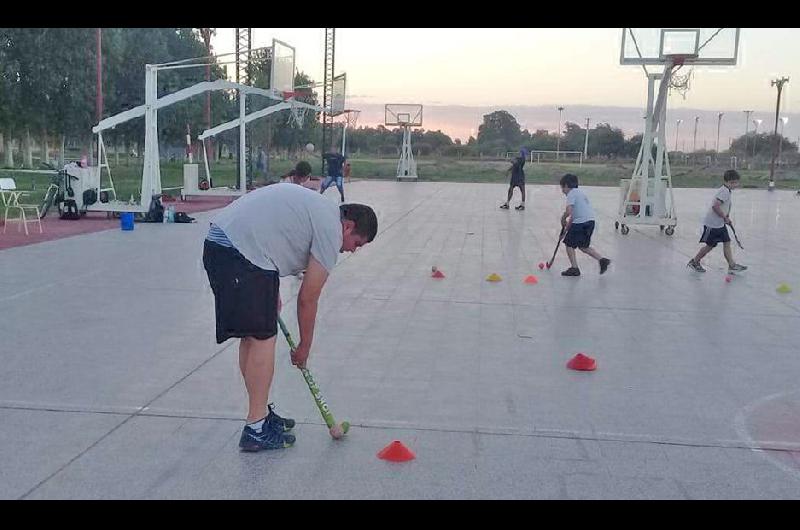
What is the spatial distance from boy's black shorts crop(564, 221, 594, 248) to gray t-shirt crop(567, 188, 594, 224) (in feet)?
0.20

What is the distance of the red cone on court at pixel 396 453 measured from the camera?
423 cm

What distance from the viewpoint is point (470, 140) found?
325 ft

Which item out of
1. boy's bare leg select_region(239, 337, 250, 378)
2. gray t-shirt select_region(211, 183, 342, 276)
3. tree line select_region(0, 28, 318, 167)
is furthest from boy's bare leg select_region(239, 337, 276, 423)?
tree line select_region(0, 28, 318, 167)

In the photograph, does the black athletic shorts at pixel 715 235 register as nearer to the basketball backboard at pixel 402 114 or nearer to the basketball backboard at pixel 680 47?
the basketball backboard at pixel 680 47

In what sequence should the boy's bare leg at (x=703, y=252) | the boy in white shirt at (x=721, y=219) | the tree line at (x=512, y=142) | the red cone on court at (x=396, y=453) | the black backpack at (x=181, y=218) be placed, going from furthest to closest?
the tree line at (x=512, y=142), the black backpack at (x=181, y=218), the boy's bare leg at (x=703, y=252), the boy in white shirt at (x=721, y=219), the red cone on court at (x=396, y=453)

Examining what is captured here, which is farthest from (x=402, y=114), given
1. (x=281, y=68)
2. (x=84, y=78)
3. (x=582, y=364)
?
(x=582, y=364)

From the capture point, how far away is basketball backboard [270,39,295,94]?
23688 millimetres

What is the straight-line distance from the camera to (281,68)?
24.9 m

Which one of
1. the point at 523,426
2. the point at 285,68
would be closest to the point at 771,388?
the point at 523,426

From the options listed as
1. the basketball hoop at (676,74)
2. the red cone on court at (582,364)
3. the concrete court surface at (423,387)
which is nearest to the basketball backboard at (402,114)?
the basketball hoop at (676,74)

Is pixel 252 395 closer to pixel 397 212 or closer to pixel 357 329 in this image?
pixel 357 329

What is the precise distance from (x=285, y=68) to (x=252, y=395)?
2250 centimetres

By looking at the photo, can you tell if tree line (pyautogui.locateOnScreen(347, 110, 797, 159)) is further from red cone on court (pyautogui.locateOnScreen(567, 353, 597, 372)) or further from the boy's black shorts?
red cone on court (pyautogui.locateOnScreen(567, 353, 597, 372))

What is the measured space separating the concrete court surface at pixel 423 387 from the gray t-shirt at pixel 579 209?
871 millimetres
